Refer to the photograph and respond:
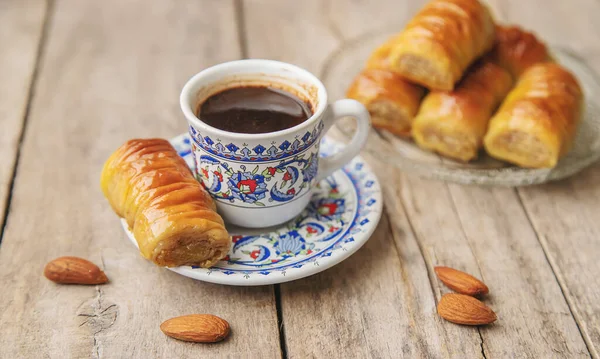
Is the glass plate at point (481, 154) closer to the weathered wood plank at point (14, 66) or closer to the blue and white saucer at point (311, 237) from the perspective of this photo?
the blue and white saucer at point (311, 237)

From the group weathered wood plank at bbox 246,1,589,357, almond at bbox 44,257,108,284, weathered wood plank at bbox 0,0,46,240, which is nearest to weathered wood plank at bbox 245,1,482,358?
weathered wood plank at bbox 246,1,589,357

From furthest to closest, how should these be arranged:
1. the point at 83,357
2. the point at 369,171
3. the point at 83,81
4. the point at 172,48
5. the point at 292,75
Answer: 1. the point at 172,48
2. the point at 83,81
3. the point at 369,171
4. the point at 292,75
5. the point at 83,357

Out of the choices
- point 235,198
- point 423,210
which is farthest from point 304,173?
point 423,210

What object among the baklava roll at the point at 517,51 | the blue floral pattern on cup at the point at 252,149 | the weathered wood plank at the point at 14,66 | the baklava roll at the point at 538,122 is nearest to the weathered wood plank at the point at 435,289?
the baklava roll at the point at 538,122

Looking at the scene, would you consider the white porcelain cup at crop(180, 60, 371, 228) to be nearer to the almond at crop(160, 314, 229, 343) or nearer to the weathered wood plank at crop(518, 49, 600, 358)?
the almond at crop(160, 314, 229, 343)

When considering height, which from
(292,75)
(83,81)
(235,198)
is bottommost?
(83,81)

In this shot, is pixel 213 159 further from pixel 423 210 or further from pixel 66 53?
pixel 66 53
